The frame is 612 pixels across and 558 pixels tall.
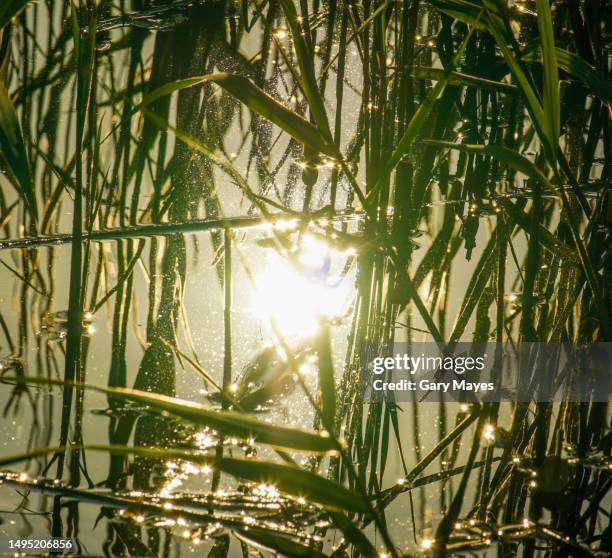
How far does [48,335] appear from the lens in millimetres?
1188

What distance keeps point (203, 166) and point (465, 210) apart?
0.56 m

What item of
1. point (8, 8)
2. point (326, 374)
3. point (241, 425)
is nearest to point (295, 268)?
point (326, 374)

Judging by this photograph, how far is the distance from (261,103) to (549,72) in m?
0.33

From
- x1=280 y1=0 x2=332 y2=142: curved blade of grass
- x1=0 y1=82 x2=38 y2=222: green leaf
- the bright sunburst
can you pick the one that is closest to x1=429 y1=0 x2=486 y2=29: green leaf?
x1=280 y1=0 x2=332 y2=142: curved blade of grass

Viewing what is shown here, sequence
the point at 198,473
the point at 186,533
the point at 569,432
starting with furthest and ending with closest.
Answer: the point at 569,432
the point at 198,473
the point at 186,533

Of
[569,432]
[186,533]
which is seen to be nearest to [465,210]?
[569,432]

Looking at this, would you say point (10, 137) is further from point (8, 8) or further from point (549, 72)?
point (549, 72)

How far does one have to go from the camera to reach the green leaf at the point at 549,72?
0.82 metres

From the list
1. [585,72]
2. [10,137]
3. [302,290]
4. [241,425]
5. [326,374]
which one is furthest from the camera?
[302,290]

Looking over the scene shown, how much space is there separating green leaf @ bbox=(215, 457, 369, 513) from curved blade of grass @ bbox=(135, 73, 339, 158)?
0.41 metres

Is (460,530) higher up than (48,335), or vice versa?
(48,335)

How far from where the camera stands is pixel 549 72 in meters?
0.83

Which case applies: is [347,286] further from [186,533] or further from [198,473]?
[186,533]

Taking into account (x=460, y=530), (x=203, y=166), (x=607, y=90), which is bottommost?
(x=460, y=530)
